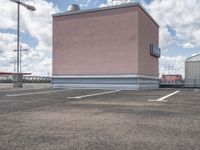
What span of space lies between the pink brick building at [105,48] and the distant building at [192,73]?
7.32 metres

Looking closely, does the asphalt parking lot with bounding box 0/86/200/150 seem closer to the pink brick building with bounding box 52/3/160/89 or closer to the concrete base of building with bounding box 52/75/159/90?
the concrete base of building with bounding box 52/75/159/90

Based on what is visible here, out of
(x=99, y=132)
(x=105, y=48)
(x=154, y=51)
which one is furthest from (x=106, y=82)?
(x=99, y=132)

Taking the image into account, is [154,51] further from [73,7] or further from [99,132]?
[99,132]

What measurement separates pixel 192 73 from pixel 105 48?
13.7 metres

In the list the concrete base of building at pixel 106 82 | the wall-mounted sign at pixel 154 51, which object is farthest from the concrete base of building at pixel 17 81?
the wall-mounted sign at pixel 154 51

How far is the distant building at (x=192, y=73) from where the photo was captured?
28217 mm

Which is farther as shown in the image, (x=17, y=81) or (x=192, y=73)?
(x=192, y=73)

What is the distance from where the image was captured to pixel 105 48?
2034 centimetres

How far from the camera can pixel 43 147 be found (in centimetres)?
343

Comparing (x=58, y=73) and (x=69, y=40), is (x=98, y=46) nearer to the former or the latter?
(x=69, y=40)

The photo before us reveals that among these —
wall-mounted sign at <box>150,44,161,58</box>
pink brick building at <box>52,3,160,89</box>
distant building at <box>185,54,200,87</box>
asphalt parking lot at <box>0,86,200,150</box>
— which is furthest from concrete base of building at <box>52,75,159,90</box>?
asphalt parking lot at <box>0,86,200,150</box>

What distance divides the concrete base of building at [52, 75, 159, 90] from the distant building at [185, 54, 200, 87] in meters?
7.76

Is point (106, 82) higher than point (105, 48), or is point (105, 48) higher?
point (105, 48)

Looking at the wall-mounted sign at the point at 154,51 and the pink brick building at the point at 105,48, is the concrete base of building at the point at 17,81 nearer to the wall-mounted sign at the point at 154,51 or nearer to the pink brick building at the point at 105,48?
the pink brick building at the point at 105,48
